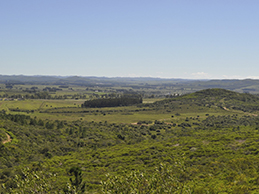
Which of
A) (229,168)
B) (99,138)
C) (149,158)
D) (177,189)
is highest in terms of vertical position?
(177,189)

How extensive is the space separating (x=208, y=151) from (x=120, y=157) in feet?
63.6

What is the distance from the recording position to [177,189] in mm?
21719

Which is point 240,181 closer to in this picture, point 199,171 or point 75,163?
point 199,171

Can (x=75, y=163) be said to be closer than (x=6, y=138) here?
Yes

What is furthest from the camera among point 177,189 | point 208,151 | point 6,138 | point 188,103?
point 188,103

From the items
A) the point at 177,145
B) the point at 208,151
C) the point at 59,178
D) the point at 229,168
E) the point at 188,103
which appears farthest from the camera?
the point at 188,103

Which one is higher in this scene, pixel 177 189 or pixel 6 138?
pixel 177 189

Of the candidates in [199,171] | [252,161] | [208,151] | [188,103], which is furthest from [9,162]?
[188,103]

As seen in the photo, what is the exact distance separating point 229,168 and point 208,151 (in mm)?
10729

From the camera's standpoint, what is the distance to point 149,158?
48000 millimetres

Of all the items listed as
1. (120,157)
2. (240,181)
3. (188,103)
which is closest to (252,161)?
(240,181)

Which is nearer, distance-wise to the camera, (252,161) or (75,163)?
(252,161)

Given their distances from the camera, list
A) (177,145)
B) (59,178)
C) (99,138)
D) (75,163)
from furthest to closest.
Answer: (99,138)
(177,145)
(75,163)
(59,178)

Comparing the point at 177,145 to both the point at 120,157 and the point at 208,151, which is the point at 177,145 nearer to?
the point at 208,151
